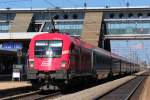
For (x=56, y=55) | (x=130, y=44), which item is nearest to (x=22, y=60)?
(x=56, y=55)

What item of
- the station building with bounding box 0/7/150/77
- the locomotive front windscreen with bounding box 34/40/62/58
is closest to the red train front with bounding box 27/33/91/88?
the locomotive front windscreen with bounding box 34/40/62/58

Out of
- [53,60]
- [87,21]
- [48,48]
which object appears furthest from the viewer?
[87,21]

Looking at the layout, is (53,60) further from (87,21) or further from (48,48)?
(87,21)

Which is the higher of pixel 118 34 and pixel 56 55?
pixel 118 34

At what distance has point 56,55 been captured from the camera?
2919cm

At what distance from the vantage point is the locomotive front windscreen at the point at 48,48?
2933 cm

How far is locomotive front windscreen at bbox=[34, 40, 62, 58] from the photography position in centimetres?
2933

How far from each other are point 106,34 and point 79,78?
229 feet

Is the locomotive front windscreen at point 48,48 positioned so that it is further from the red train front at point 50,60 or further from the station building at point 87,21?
the station building at point 87,21

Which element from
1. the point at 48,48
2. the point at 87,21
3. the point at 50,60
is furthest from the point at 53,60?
the point at 87,21

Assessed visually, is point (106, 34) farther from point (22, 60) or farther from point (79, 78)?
point (79, 78)

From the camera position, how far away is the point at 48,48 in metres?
29.7

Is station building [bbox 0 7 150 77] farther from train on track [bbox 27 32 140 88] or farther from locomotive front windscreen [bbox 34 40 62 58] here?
locomotive front windscreen [bbox 34 40 62 58]

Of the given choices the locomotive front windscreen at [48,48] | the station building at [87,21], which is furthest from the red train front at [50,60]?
the station building at [87,21]
